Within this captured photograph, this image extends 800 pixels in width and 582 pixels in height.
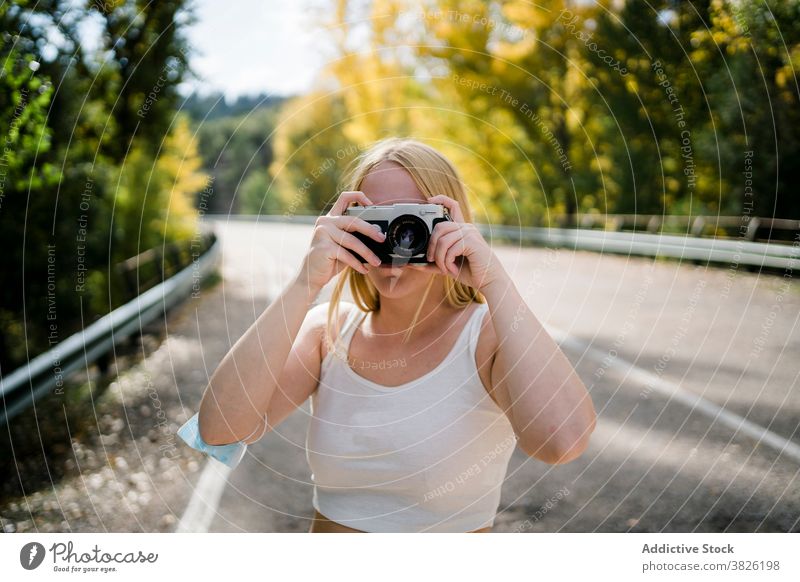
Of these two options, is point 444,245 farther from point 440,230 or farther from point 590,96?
point 590,96

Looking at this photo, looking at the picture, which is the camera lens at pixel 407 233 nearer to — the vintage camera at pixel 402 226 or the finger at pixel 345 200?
the vintage camera at pixel 402 226

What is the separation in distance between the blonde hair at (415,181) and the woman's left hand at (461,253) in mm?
72

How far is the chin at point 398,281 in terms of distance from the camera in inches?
69.1

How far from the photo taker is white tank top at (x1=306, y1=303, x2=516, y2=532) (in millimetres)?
1646

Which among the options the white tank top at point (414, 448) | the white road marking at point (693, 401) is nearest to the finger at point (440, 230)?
the white tank top at point (414, 448)

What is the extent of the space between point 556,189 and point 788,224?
12462 millimetres

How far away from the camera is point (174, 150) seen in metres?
16.8

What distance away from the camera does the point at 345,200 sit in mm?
1707

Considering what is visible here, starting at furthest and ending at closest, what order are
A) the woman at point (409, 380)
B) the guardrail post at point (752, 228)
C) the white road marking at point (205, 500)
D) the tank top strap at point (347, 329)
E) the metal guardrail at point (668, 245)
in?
the guardrail post at point (752, 228) → the metal guardrail at point (668, 245) → the white road marking at point (205, 500) → the tank top strap at point (347, 329) → the woman at point (409, 380)

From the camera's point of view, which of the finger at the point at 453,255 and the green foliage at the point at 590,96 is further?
the green foliage at the point at 590,96

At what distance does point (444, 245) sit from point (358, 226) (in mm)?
210

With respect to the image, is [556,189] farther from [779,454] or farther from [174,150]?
[779,454]

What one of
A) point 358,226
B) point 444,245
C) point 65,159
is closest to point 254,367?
point 358,226
